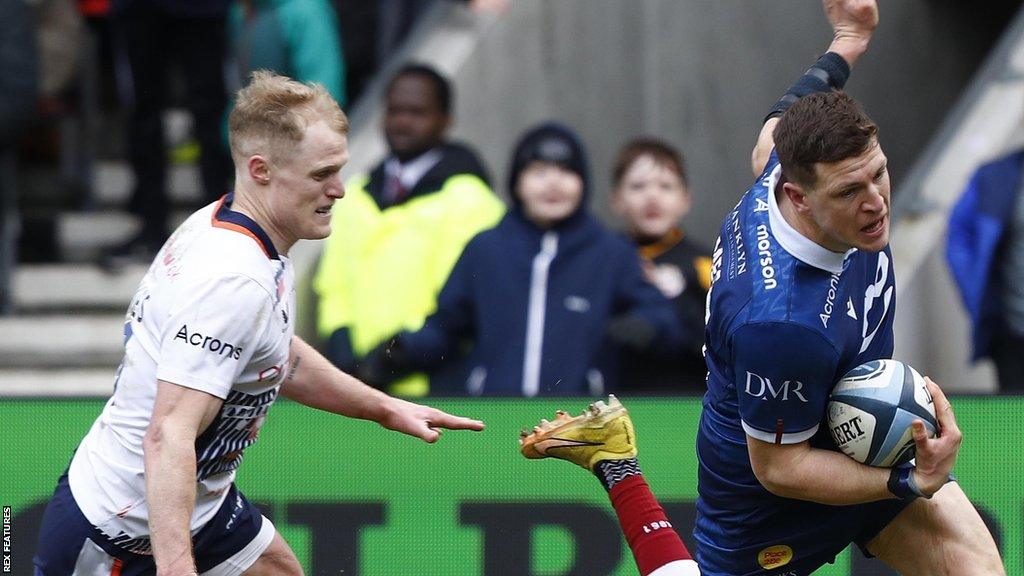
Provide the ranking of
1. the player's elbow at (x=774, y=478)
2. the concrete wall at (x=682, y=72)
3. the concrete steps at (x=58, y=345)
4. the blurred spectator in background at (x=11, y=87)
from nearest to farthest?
the player's elbow at (x=774, y=478) → the blurred spectator in background at (x=11, y=87) → the concrete steps at (x=58, y=345) → the concrete wall at (x=682, y=72)

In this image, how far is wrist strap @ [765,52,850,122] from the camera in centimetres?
500

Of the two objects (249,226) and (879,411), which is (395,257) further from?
(879,411)

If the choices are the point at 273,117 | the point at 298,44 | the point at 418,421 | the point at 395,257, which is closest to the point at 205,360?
the point at 273,117

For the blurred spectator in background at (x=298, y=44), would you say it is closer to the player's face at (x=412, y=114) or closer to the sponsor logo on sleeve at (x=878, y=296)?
the player's face at (x=412, y=114)

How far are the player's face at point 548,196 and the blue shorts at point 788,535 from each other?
2.49 m

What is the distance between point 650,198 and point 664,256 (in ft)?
0.95

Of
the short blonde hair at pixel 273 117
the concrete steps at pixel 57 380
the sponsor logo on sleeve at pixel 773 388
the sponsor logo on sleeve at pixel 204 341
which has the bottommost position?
the concrete steps at pixel 57 380

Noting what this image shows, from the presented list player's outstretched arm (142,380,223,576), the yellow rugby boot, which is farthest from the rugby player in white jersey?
the yellow rugby boot

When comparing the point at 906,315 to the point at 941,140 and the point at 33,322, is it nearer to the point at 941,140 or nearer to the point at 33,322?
the point at 941,140

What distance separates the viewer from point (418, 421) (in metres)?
4.91

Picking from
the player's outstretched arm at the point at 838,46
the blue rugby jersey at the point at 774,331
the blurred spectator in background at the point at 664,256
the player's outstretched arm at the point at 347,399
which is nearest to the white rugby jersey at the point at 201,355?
the player's outstretched arm at the point at 347,399

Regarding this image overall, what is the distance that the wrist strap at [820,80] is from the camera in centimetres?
500

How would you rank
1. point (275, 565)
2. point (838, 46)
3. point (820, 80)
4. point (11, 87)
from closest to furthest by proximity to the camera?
1. point (275, 565)
2. point (820, 80)
3. point (838, 46)
4. point (11, 87)

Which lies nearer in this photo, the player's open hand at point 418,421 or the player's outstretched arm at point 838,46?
the player's open hand at point 418,421
